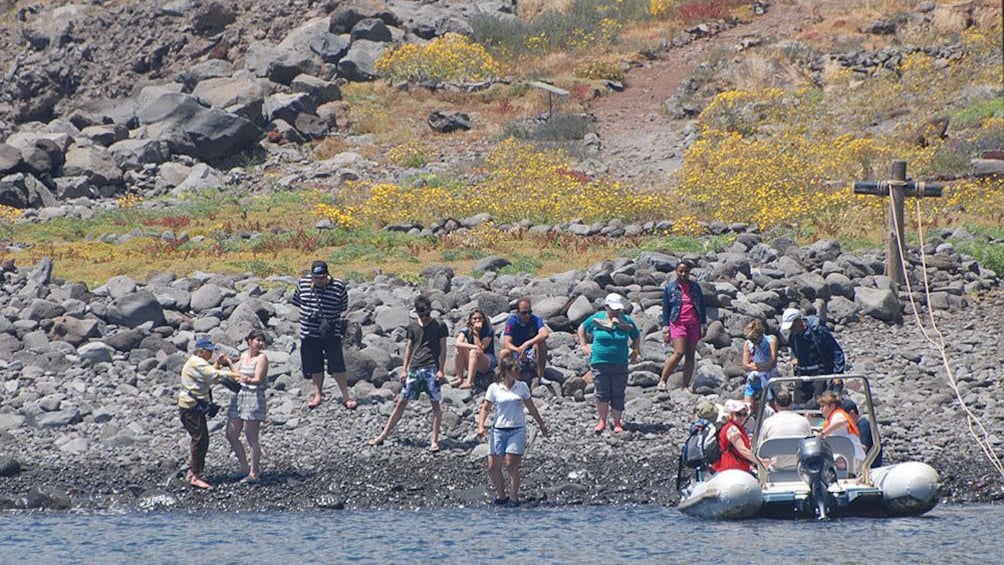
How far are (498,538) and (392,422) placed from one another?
279 centimetres

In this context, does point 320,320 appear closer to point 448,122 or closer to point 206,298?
point 206,298

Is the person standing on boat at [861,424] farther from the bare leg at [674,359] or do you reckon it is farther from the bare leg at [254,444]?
the bare leg at [254,444]

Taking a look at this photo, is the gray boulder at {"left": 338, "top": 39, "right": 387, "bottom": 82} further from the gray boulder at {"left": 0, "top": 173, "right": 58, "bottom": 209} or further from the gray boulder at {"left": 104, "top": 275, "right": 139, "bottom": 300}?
the gray boulder at {"left": 104, "top": 275, "right": 139, "bottom": 300}

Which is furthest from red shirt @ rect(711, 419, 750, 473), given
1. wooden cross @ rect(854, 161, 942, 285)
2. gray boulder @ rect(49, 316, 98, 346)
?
gray boulder @ rect(49, 316, 98, 346)

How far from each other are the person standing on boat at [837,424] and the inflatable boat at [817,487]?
0.16ft

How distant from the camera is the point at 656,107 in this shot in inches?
1470

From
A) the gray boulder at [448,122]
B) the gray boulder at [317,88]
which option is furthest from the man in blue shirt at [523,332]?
the gray boulder at [317,88]

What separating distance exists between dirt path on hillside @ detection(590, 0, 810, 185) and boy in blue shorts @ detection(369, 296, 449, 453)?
15976 millimetres

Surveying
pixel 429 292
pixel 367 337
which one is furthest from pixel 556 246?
pixel 367 337

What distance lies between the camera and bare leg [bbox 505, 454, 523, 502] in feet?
42.7

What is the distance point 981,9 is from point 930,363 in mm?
23834

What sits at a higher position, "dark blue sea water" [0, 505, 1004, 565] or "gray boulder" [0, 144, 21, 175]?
"gray boulder" [0, 144, 21, 175]

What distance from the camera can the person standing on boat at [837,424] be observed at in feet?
39.9

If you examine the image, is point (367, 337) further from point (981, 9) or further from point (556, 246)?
point (981, 9)
